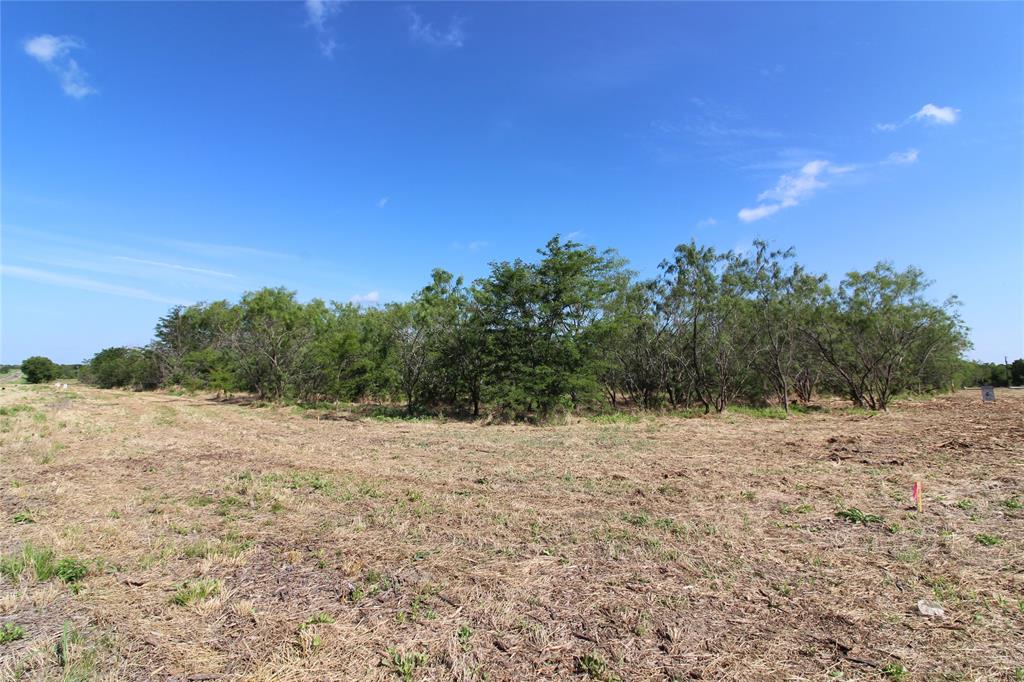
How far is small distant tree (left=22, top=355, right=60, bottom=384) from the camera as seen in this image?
5022 centimetres

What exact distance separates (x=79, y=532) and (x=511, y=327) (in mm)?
14034

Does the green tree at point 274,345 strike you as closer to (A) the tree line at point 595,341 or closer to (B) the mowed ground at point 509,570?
(A) the tree line at point 595,341

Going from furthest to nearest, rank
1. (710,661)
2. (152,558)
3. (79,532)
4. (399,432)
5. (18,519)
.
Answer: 1. (399,432)
2. (18,519)
3. (79,532)
4. (152,558)
5. (710,661)

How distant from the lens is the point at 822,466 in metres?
8.71


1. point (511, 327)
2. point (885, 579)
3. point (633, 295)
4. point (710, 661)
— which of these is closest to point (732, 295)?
point (633, 295)

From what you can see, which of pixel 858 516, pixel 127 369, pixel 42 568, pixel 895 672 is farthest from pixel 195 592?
pixel 127 369

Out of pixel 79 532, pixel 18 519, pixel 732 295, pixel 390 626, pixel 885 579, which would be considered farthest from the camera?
pixel 732 295

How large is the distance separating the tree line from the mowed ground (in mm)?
9296

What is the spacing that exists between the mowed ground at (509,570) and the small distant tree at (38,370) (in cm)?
6004

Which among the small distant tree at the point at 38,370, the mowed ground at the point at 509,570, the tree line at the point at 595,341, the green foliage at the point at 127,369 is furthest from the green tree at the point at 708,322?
the small distant tree at the point at 38,370

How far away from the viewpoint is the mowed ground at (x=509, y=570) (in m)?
2.88

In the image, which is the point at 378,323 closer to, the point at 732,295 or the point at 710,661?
the point at 732,295

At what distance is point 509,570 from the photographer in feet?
13.7

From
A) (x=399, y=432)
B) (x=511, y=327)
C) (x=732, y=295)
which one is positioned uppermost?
(x=732, y=295)
